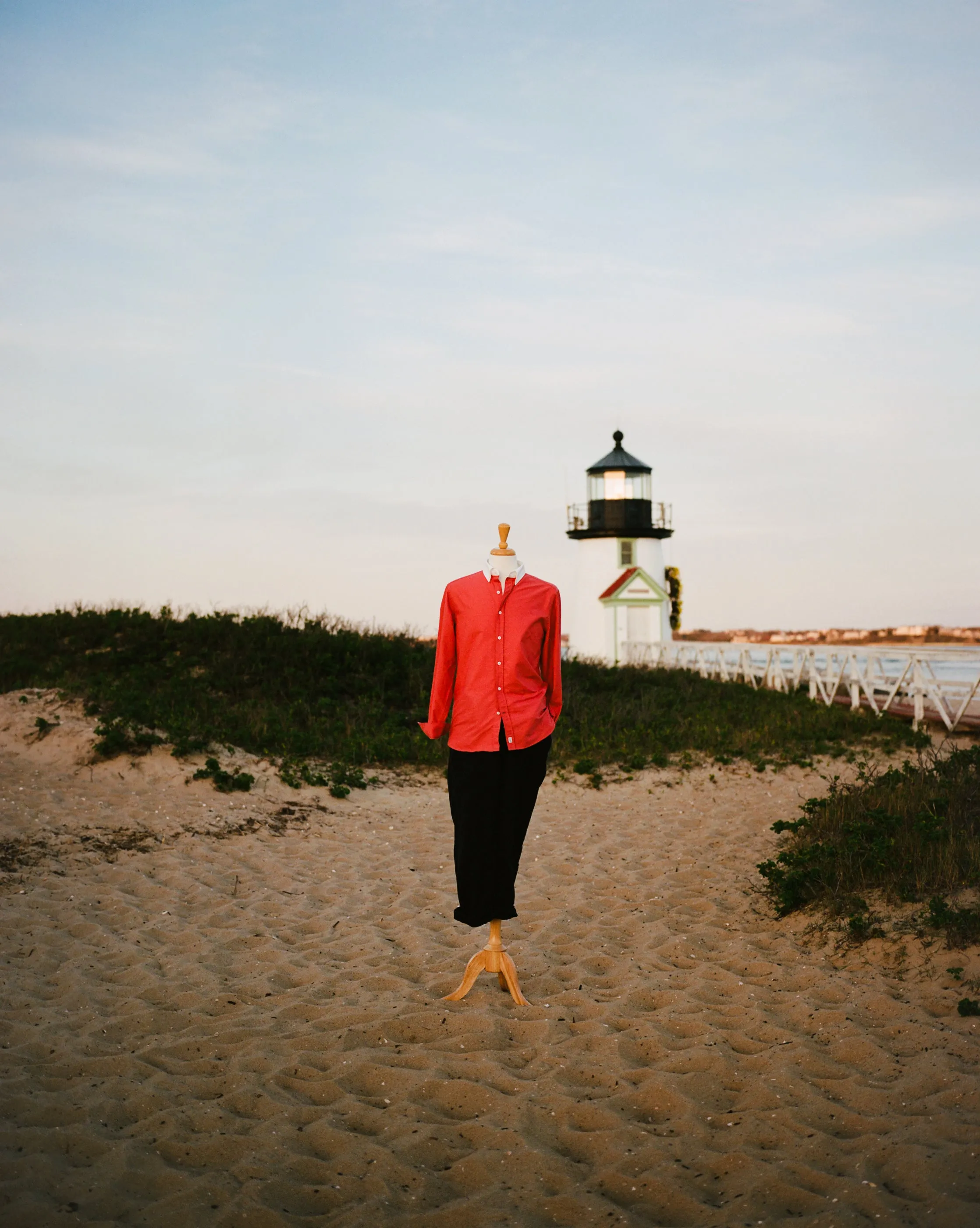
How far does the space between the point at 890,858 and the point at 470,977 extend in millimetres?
3445

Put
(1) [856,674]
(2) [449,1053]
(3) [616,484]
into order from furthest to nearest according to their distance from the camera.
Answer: (3) [616,484], (1) [856,674], (2) [449,1053]

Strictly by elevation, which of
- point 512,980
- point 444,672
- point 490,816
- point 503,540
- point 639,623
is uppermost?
point 639,623

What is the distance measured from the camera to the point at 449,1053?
4684 mm

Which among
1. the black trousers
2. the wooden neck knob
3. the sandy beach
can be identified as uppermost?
the wooden neck knob

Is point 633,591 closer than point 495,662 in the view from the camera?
No

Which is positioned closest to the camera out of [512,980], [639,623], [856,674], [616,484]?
[512,980]

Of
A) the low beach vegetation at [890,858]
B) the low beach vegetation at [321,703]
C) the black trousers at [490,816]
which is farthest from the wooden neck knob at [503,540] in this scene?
the low beach vegetation at [321,703]

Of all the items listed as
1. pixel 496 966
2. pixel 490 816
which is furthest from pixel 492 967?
pixel 490 816

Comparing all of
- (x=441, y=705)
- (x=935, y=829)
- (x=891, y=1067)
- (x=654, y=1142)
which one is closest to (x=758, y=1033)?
(x=891, y=1067)

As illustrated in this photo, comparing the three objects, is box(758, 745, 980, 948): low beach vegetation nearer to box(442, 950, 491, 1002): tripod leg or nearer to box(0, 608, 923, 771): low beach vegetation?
box(442, 950, 491, 1002): tripod leg

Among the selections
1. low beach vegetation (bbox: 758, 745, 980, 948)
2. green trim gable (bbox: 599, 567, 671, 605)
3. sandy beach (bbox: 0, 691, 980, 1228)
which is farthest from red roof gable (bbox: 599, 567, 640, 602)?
sandy beach (bbox: 0, 691, 980, 1228)

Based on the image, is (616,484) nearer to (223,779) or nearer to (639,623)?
(639,623)

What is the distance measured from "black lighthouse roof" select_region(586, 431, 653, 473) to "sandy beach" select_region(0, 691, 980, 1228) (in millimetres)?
21175

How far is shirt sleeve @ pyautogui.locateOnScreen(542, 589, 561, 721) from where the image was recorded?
17.3 feet
